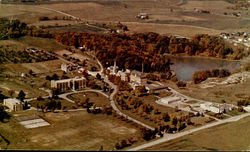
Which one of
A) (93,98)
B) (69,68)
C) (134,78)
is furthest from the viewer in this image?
(69,68)

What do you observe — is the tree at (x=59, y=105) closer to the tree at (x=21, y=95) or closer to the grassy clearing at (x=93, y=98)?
the grassy clearing at (x=93, y=98)

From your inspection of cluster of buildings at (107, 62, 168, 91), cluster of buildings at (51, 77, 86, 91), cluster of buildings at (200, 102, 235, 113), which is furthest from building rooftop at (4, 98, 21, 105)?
cluster of buildings at (200, 102, 235, 113)

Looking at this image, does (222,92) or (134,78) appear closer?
(222,92)

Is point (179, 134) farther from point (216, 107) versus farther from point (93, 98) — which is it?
point (93, 98)

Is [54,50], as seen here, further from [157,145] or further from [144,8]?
[144,8]

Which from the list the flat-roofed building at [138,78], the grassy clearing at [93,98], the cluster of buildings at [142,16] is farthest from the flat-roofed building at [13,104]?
the cluster of buildings at [142,16]

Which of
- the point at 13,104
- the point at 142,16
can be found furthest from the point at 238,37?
the point at 13,104
